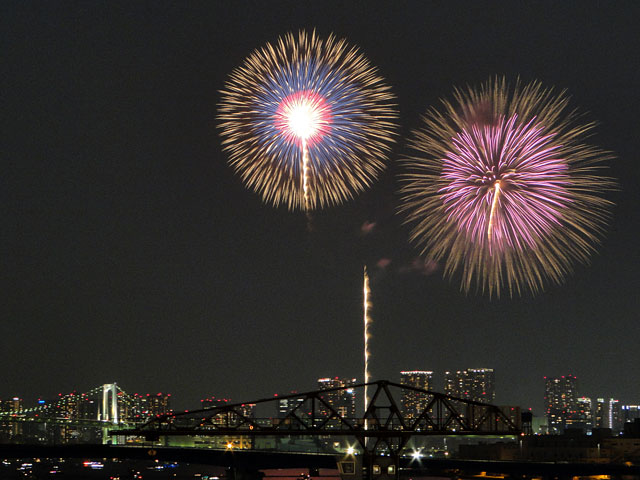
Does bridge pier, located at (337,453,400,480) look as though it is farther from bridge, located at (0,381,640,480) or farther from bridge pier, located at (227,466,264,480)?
bridge pier, located at (227,466,264,480)

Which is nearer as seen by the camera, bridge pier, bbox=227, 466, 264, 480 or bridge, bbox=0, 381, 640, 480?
bridge, bbox=0, 381, 640, 480

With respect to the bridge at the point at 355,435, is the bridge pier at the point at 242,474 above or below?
below

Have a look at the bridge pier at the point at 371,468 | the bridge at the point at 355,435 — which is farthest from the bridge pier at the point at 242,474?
the bridge pier at the point at 371,468

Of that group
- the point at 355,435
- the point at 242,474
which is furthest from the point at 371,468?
the point at 242,474

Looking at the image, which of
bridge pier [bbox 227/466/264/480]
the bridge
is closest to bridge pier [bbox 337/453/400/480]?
the bridge

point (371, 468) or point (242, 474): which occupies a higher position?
point (371, 468)

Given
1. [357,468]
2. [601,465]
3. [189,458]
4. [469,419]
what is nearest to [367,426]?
[357,468]

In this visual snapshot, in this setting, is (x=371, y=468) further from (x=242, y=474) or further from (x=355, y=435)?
(x=242, y=474)

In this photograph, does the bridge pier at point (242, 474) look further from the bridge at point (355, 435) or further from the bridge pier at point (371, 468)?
the bridge pier at point (371, 468)

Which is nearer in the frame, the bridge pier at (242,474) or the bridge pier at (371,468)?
the bridge pier at (371,468)

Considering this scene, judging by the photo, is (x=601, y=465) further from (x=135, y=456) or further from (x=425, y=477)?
(x=135, y=456)

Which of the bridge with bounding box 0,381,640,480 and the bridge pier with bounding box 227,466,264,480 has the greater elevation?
the bridge with bounding box 0,381,640,480
